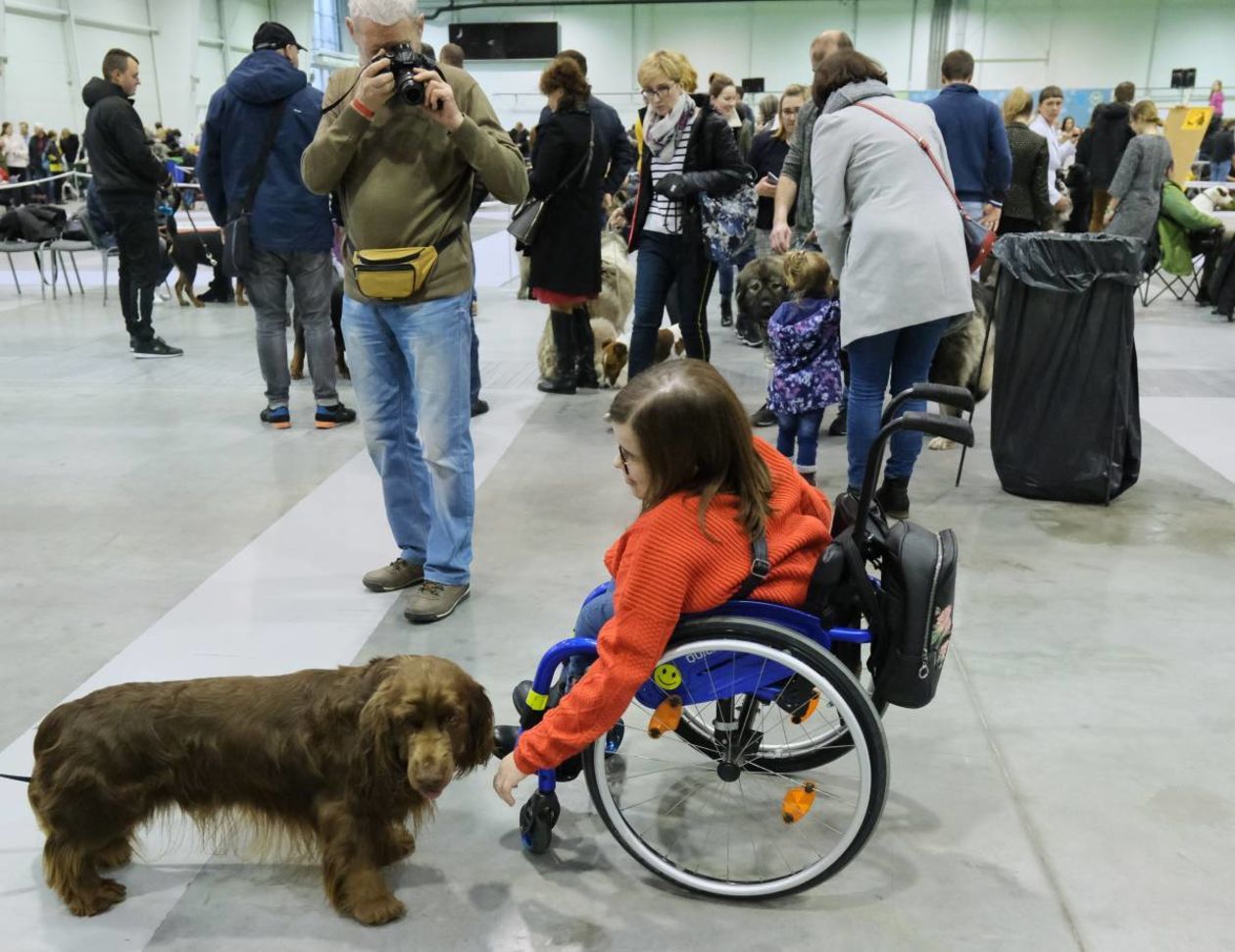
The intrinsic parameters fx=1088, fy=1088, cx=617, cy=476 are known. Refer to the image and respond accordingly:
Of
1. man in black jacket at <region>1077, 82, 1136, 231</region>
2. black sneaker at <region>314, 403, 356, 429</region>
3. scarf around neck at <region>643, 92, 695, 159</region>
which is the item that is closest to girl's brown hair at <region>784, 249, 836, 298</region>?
scarf around neck at <region>643, 92, 695, 159</region>

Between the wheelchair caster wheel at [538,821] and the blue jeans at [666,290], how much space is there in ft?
9.82

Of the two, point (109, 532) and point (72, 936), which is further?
point (109, 532)

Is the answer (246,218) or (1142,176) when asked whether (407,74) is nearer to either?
(246,218)

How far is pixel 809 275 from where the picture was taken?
4031 mm

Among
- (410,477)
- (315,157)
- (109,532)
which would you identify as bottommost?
(109,532)

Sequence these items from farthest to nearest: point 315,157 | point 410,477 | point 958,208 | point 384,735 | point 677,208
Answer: point 677,208, point 958,208, point 410,477, point 315,157, point 384,735

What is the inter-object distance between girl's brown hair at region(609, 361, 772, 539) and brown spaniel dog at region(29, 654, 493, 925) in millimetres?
490

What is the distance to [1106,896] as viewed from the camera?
6.31 ft

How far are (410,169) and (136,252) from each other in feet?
13.7

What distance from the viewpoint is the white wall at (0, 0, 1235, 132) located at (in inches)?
946

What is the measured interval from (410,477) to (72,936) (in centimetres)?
156

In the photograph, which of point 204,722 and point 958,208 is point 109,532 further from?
point 958,208

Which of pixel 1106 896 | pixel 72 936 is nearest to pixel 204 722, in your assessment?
pixel 72 936

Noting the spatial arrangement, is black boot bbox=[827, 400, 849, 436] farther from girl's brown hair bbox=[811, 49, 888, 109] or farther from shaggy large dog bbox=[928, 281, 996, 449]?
girl's brown hair bbox=[811, 49, 888, 109]
